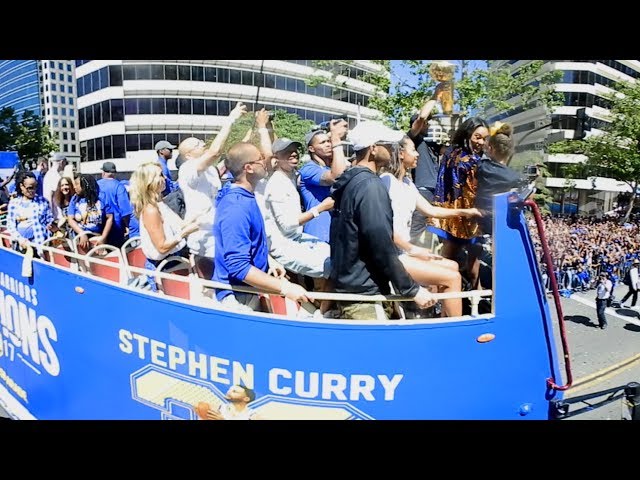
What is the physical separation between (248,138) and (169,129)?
542 mm

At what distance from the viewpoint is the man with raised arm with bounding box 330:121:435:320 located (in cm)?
257

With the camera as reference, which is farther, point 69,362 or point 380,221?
point 69,362

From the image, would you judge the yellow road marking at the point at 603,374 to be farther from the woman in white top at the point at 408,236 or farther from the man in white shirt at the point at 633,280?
the woman in white top at the point at 408,236

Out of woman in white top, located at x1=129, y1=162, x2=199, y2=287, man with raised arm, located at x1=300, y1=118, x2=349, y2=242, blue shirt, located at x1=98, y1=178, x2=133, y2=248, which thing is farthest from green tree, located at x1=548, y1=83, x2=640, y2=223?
blue shirt, located at x1=98, y1=178, x2=133, y2=248

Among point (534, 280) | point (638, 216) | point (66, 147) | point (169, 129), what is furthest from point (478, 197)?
point (66, 147)

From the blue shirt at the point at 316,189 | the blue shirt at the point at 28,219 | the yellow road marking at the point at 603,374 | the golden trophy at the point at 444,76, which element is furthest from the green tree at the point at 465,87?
the blue shirt at the point at 28,219

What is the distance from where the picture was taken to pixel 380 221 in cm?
256

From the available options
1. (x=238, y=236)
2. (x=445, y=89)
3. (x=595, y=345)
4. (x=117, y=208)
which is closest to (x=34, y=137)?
(x=117, y=208)

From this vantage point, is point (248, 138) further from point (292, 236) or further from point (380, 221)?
point (380, 221)

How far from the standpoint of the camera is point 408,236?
2996mm

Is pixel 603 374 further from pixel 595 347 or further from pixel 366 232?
pixel 366 232

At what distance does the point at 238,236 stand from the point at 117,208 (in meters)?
2.08

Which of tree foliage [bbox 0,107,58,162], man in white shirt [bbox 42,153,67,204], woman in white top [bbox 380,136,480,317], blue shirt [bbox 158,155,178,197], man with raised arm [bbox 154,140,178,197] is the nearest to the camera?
woman in white top [bbox 380,136,480,317]

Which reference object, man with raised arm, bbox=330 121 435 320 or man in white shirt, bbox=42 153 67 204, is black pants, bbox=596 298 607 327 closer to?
man with raised arm, bbox=330 121 435 320
